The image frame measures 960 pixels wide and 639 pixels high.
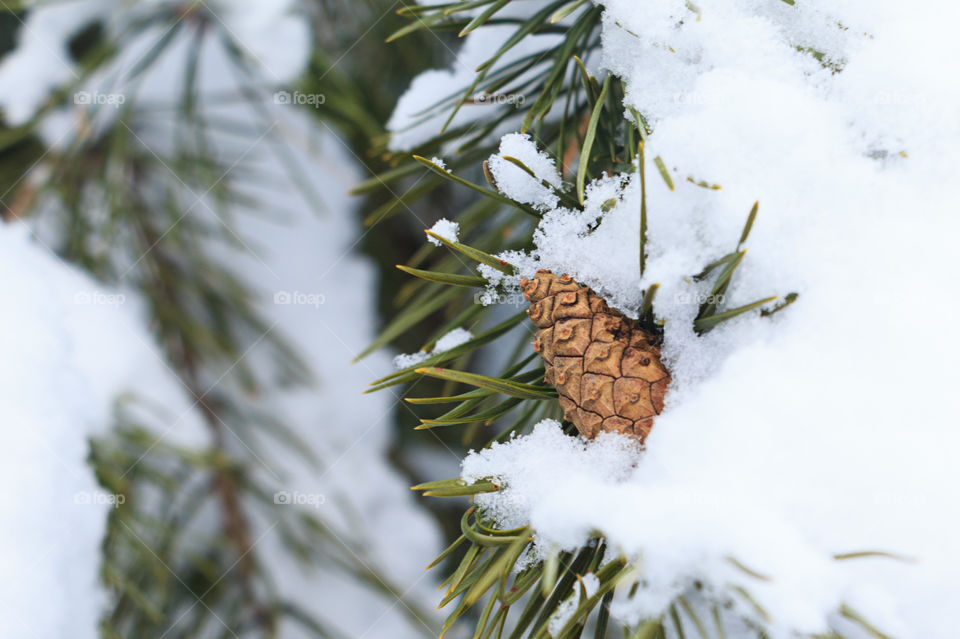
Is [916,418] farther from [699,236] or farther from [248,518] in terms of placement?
[248,518]

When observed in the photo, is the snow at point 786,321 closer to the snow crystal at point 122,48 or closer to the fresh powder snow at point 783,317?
the fresh powder snow at point 783,317

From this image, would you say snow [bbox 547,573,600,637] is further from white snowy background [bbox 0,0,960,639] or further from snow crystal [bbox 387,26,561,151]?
snow crystal [bbox 387,26,561,151]

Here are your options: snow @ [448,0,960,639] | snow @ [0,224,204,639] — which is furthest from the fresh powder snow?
snow @ [0,224,204,639]

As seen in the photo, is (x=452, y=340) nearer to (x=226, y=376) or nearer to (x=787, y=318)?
(x=787, y=318)

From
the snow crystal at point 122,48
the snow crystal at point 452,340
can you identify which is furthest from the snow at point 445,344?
the snow crystal at point 122,48

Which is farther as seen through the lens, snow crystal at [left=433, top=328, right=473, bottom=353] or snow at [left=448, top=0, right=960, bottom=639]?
snow crystal at [left=433, top=328, right=473, bottom=353]

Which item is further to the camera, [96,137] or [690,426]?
[96,137]

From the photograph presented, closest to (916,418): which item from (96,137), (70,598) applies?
(70,598)
